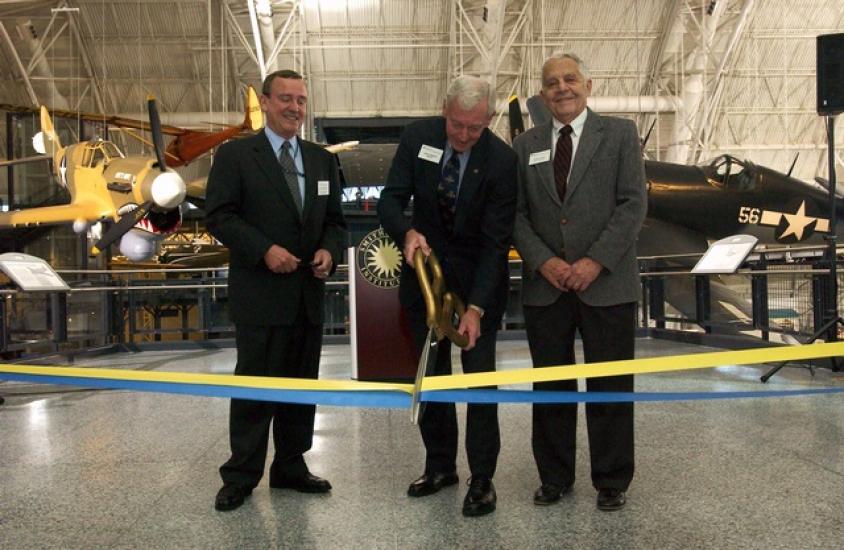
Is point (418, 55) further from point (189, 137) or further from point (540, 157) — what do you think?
point (540, 157)

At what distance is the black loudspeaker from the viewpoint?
4.79m

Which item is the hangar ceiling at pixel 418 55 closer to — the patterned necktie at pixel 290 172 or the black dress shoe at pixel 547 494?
the patterned necktie at pixel 290 172

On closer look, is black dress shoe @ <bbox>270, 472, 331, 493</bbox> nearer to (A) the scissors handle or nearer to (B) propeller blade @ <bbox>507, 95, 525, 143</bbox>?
(A) the scissors handle

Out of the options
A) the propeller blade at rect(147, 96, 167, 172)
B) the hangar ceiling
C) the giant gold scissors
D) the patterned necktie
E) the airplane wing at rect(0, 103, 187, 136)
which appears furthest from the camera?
the hangar ceiling

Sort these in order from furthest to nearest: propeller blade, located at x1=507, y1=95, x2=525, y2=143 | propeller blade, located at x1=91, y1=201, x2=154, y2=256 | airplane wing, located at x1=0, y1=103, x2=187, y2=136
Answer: airplane wing, located at x1=0, y1=103, x2=187, y2=136 → propeller blade, located at x1=507, y1=95, x2=525, y2=143 → propeller blade, located at x1=91, y1=201, x2=154, y2=256

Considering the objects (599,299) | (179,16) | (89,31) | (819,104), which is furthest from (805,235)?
(89,31)

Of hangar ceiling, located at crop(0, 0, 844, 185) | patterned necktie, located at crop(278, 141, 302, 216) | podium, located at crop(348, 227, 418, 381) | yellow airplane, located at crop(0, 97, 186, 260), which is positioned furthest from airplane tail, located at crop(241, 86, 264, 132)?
patterned necktie, located at crop(278, 141, 302, 216)

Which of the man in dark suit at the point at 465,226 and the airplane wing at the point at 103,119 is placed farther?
the airplane wing at the point at 103,119

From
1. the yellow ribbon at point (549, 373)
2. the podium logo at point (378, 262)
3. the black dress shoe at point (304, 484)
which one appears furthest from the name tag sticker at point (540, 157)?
the podium logo at point (378, 262)

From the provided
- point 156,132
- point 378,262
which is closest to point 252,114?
point 156,132

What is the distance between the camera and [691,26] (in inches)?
704

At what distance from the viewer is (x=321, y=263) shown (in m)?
2.52

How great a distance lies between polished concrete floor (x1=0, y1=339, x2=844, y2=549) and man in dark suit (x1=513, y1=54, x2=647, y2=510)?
0.56ft

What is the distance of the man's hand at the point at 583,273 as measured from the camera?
7.55ft
